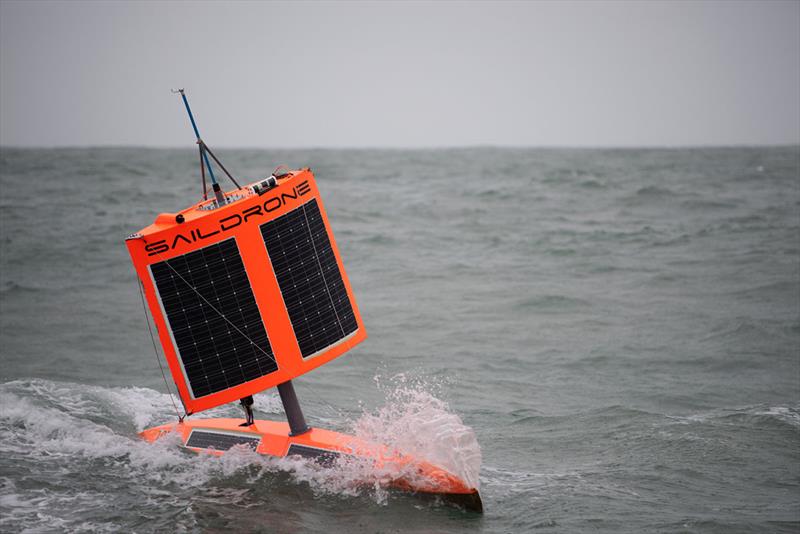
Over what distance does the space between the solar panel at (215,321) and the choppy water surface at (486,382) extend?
1324 millimetres

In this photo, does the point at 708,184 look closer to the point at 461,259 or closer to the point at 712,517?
the point at 461,259

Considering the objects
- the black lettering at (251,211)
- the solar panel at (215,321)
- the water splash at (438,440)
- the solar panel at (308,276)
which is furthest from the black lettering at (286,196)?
the water splash at (438,440)

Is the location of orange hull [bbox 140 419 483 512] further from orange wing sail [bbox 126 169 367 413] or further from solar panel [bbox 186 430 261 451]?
orange wing sail [bbox 126 169 367 413]

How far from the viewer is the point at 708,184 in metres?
44.8

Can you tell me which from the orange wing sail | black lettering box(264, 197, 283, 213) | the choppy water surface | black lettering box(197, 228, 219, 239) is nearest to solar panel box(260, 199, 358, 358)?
the orange wing sail

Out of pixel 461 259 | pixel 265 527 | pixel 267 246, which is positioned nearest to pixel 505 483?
pixel 265 527

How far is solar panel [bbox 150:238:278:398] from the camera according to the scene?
862cm

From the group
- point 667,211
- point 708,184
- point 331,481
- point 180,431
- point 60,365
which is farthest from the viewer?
point 708,184

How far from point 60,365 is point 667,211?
26.0m

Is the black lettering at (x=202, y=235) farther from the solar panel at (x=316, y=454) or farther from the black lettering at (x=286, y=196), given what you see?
the solar panel at (x=316, y=454)

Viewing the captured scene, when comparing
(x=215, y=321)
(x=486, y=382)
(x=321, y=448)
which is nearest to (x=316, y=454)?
(x=321, y=448)

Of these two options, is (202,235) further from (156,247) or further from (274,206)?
(274,206)

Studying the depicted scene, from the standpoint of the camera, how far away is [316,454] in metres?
9.46

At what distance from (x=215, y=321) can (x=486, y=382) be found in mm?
6155
